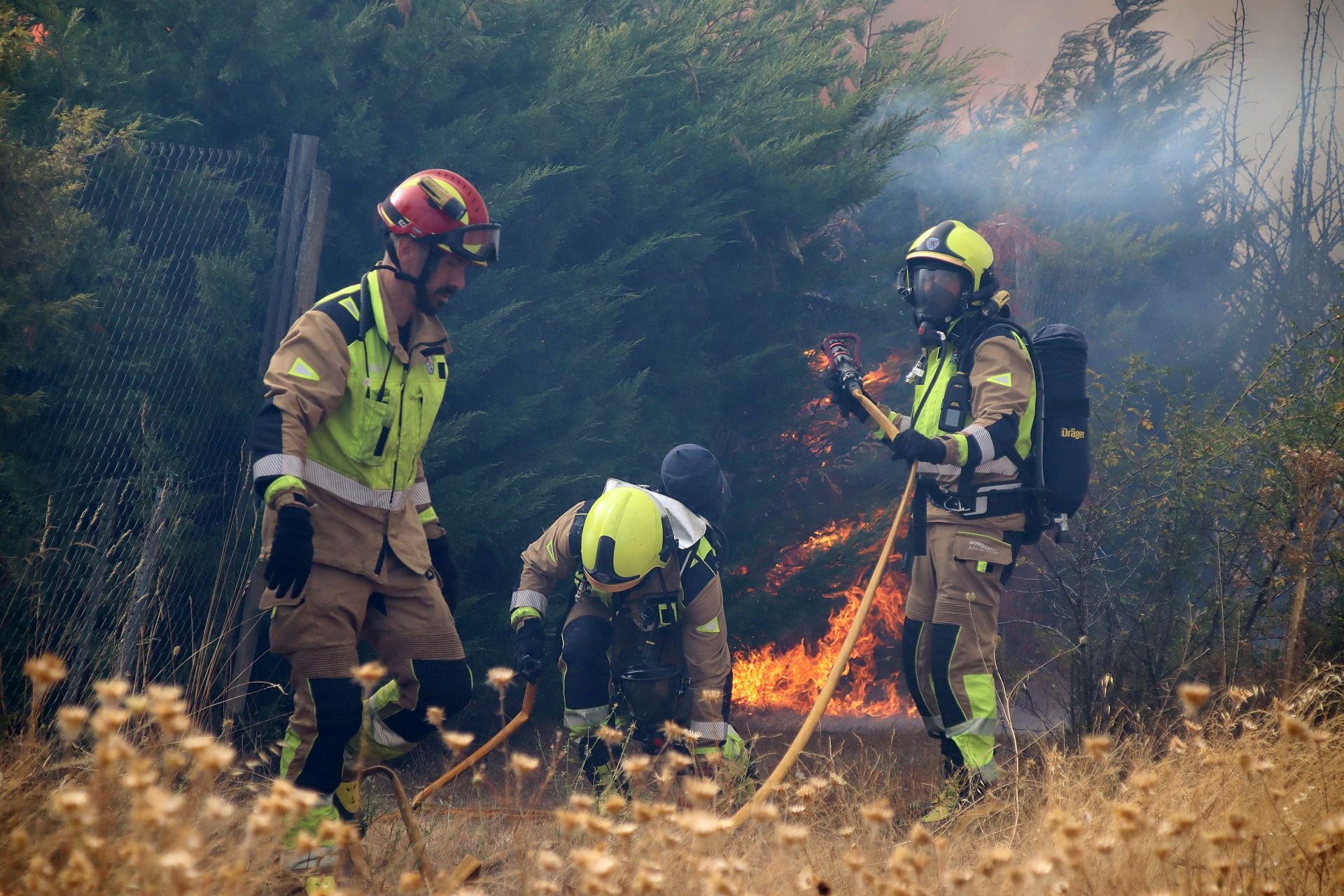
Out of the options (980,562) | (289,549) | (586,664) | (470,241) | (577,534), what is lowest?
(586,664)

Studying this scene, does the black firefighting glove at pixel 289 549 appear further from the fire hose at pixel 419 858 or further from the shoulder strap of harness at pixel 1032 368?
the shoulder strap of harness at pixel 1032 368

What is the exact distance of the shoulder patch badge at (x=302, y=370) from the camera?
11.4ft

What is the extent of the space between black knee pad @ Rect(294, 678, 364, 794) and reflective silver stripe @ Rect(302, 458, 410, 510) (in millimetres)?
635

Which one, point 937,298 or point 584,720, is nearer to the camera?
point 584,720

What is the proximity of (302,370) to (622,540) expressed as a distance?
1425 millimetres

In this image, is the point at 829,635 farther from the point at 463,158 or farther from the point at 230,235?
the point at 230,235

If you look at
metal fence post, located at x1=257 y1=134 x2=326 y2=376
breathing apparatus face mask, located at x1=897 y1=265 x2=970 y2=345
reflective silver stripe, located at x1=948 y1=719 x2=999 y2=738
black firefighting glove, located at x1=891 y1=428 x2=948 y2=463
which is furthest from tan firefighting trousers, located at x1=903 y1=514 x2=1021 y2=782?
metal fence post, located at x1=257 y1=134 x2=326 y2=376

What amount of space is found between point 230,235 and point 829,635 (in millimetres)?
5243

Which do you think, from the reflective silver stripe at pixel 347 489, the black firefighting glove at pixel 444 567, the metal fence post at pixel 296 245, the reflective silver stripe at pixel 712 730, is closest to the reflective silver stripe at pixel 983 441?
the reflective silver stripe at pixel 712 730

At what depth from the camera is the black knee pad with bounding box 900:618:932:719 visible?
15.8 feet

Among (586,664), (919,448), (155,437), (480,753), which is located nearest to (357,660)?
(480,753)

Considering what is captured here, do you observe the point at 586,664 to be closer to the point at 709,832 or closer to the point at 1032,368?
the point at 1032,368

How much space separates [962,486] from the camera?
4.66m

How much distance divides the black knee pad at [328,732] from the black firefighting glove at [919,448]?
2.50m
